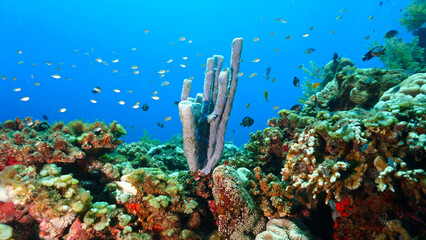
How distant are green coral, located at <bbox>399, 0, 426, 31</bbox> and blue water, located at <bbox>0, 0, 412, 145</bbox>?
7683cm

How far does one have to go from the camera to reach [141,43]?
111m

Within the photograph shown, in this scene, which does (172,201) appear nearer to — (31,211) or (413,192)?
(31,211)

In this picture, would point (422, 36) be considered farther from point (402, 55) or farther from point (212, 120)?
point (212, 120)

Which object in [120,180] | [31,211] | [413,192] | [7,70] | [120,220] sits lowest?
[413,192]

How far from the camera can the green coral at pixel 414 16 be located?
11852mm

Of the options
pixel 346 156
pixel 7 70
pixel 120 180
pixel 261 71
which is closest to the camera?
pixel 346 156

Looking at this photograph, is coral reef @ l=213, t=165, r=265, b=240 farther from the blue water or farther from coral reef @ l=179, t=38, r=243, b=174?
the blue water

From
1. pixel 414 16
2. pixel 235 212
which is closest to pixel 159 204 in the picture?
pixel 235 212

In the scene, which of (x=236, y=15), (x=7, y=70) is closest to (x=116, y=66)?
(x=7, y=70)

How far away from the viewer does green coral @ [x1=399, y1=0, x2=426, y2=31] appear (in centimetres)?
1185

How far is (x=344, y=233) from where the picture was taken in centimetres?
296

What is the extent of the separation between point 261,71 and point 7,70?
5190 inches

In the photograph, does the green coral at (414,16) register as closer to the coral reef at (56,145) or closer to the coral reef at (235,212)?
the coral reef at (235,212)

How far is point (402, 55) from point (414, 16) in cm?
551
